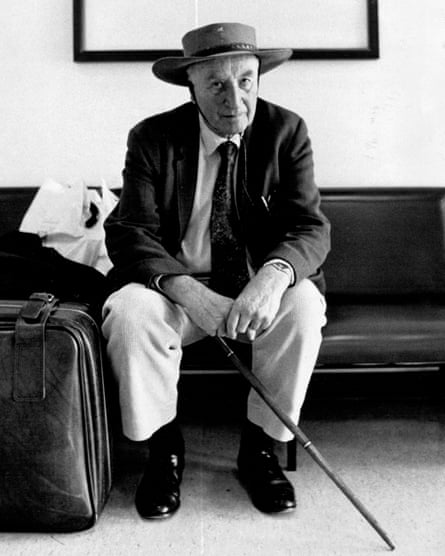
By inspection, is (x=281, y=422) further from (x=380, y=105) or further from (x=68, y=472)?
(x=380, y=105)

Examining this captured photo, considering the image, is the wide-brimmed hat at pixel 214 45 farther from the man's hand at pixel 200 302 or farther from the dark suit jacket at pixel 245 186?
the man's hand at pixel 200 302

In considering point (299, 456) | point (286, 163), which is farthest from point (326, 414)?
point (286, 163)

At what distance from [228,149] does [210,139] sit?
59 millimetres

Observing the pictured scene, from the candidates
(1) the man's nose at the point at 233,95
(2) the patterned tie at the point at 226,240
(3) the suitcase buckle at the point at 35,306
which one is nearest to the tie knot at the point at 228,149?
(2) the patterned tie at the point at 226,240

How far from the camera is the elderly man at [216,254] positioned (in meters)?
1.68

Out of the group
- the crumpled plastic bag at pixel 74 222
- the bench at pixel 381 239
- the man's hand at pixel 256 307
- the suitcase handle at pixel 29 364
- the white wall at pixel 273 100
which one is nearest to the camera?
the suitcase handle at pixel 29 364

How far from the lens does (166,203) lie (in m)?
1.93

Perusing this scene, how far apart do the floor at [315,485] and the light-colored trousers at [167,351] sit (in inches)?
7.9

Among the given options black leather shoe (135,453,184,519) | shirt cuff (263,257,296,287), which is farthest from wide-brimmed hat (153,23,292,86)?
black leather shoe (135,453,184,519)

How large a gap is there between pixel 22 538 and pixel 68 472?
7.2 inches

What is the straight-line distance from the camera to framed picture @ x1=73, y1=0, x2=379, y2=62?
2484 millimetres

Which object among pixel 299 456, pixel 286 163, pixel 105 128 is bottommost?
pixel 299 456

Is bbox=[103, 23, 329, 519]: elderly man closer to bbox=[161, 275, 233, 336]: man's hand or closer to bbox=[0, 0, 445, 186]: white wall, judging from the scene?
bbox=[161, 275, 233, 336]: man's hand

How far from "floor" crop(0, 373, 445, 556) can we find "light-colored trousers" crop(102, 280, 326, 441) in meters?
0.20
